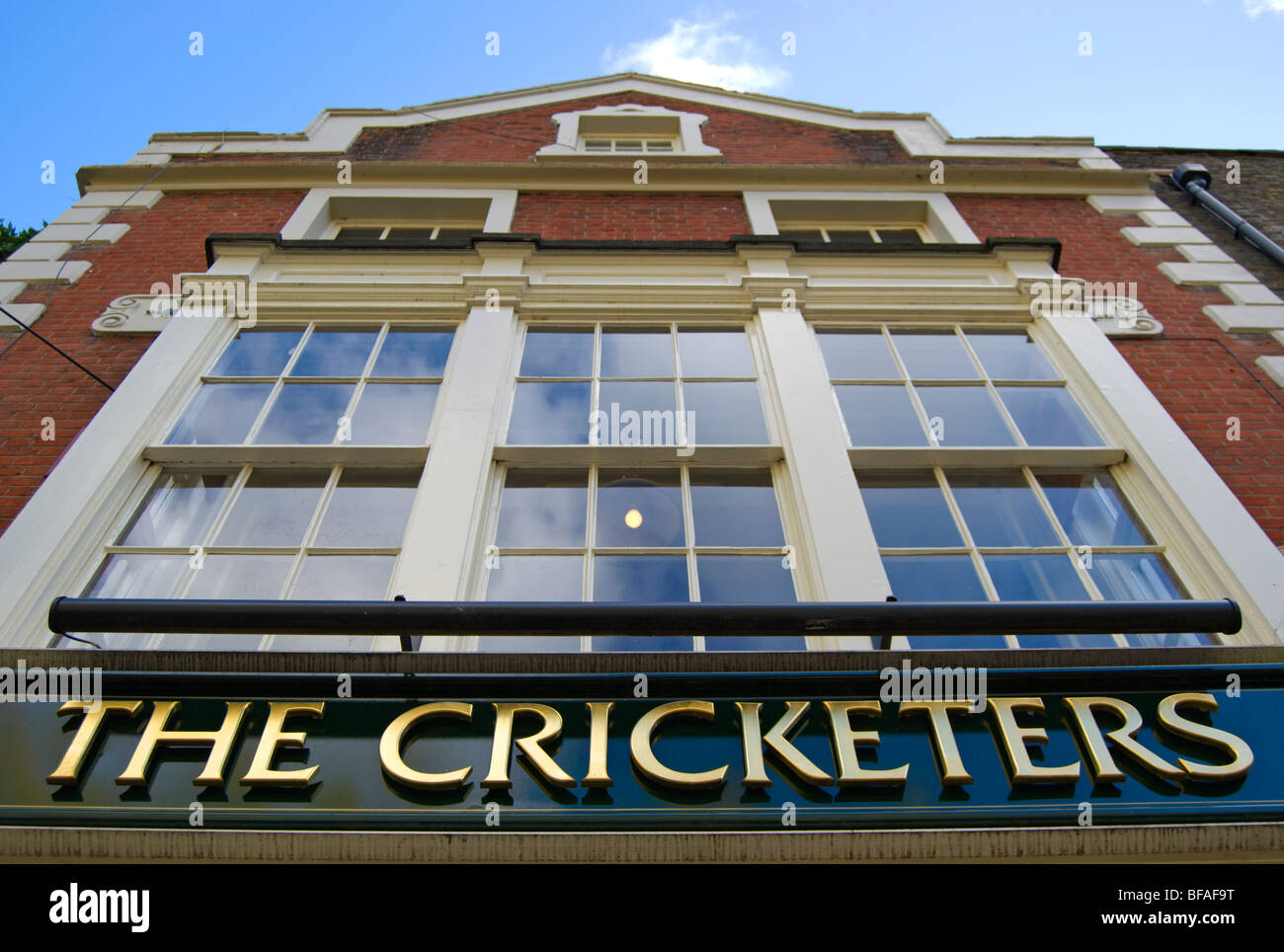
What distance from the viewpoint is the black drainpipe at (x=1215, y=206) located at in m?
8.48

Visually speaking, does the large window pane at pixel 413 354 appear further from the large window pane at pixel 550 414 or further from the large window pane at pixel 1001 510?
the large window pane at pixel 1001 510

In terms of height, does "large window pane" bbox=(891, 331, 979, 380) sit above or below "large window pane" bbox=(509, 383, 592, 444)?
above

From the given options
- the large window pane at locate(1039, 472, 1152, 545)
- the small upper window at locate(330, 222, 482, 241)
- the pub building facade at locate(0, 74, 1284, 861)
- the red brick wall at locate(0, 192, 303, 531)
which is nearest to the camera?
the pub building facade at locate(0, 74, 1284, 861)

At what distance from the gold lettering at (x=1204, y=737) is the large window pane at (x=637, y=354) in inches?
159

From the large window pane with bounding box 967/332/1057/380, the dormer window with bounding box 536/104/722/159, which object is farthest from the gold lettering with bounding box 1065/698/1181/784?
the dormer window with bounding box 536/104/722/159

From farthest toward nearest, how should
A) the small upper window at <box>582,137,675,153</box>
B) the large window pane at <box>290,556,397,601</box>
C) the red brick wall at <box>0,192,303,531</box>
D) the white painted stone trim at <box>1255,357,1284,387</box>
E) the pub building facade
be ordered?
the small upper window at <box>582,137,675,153</box>, the white painted stone trim at <box>1255,357,1284,387</box>, the red brick wall at <box>0,192,303,531</box>, the large window pane at <box>290,556,397,601</box>, the pub building facade

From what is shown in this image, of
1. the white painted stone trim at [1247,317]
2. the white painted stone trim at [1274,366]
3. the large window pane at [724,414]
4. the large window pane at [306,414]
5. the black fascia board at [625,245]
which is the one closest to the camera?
the large window pane at [306,414]

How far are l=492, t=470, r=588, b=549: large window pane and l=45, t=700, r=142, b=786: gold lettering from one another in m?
2.13

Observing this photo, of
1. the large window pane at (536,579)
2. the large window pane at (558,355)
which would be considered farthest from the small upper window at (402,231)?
the large window pane at (536,579)

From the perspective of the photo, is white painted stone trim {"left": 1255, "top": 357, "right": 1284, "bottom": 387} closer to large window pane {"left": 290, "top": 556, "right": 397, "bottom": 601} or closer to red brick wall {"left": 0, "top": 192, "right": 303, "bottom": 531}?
large window pane {"left": 290, "top": 556, "right": 397, "bottom": 601}

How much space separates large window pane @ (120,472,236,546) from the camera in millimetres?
5340
